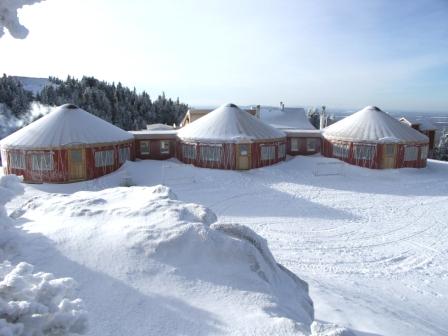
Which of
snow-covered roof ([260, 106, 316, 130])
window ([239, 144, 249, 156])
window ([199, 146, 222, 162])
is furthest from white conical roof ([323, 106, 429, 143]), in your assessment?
snow-covered roof ([260, 106, 316, 130])

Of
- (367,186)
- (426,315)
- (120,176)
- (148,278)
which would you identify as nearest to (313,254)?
(426,315)

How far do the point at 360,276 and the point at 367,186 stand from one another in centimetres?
929

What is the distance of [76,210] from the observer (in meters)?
6.71

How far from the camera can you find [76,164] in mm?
Answer: 17672

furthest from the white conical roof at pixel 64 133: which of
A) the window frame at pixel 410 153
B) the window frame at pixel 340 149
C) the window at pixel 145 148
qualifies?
the window frame at pixel 410 153

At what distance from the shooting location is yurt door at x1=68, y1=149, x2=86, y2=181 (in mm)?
17594

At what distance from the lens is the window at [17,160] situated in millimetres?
17719

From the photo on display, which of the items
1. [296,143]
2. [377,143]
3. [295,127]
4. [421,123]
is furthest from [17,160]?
[421,123]

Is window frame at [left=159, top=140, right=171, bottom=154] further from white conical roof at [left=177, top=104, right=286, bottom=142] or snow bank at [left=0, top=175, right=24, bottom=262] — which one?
snow bank at [left=0, top=175, right=24, bottom=262]

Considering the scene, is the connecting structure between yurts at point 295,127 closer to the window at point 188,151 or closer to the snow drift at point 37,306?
the window at point 188,151

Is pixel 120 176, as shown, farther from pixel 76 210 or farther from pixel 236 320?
pixel 236 320

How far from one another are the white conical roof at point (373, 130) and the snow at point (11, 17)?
19383mm

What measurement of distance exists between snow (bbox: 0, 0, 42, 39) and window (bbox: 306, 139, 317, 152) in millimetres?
21194

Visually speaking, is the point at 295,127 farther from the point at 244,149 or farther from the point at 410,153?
the point at 244,149
